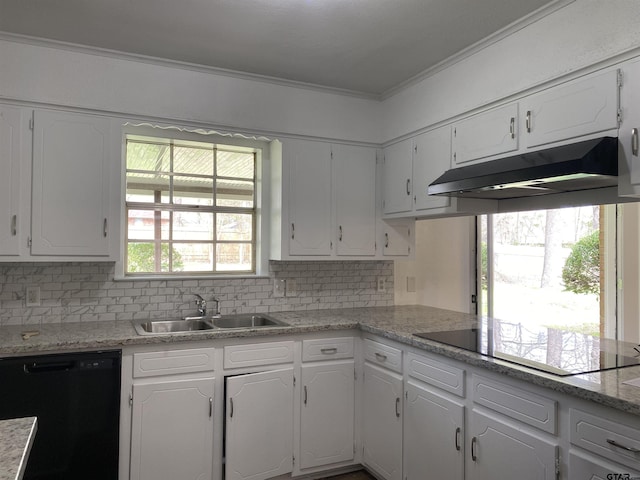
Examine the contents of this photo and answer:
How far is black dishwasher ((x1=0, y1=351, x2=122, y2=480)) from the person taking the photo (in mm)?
2236

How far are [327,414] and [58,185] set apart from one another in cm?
204

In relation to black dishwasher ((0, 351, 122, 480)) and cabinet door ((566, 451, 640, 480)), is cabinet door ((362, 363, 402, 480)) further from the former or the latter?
black dishwasher ((0, 351, 122, 480))

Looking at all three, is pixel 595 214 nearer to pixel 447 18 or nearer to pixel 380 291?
pixel 380 291

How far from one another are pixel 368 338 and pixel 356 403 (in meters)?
0.42

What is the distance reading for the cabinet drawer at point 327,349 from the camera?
2879mm

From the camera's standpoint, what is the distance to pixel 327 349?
115 inches

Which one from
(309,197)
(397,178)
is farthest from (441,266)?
(309,197)

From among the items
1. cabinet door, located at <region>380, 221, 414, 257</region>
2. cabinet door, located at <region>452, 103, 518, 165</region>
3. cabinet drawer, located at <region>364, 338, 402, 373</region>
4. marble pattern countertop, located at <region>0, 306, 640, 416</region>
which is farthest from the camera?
cabinet door, located at <region>380, 221, 414, 257</region>

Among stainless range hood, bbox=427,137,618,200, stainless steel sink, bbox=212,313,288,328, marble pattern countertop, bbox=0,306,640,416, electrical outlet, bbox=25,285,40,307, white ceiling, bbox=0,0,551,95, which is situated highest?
white ceiling, bbox=0,0,551,95

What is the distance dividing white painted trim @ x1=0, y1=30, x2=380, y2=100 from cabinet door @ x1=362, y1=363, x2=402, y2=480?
188 centimetres

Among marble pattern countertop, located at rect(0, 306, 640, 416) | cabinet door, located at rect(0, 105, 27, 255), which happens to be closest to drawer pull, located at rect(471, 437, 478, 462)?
marble pattern countertop, located at rect(0, 306, 640, 416)

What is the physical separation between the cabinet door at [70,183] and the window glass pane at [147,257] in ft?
1.30

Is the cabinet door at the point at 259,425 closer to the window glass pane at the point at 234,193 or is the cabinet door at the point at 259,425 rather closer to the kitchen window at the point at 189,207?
the kitchen window at the point at 189,207

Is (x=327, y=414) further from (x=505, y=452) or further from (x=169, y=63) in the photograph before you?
(x=169, y=63)
